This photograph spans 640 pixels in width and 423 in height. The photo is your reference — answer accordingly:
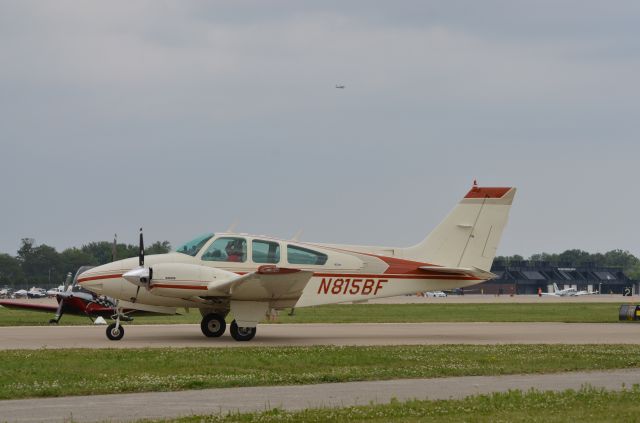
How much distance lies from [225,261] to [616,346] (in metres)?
10.8

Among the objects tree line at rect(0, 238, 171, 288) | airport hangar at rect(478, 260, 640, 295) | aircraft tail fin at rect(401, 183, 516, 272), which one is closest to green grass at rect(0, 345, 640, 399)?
aircraft tail fin at rect(401, 183, 516, 272)

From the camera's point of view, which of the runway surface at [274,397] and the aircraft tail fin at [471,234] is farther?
the aircraft tail fin at [471,234]

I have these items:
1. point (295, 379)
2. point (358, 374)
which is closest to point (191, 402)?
point (295, 379)

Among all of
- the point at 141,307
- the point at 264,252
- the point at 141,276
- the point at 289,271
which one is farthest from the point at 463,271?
the point at 141,276

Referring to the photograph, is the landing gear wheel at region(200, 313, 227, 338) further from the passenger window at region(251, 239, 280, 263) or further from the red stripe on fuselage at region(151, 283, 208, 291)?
the red stripe on fuselage at region(151, 283, 208, 291)

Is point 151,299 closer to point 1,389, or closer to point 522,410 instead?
point 1,389

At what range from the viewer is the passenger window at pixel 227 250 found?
26.3 meters

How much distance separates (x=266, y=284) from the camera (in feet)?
82.2

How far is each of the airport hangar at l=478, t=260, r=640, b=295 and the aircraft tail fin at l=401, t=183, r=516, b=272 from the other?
470 ft

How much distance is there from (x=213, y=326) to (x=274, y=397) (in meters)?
12.7

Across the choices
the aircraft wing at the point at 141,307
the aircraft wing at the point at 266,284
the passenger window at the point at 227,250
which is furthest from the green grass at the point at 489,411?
the aircraft wing at the point at 141,307

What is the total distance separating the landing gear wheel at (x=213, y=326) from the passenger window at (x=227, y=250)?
193 centimetres

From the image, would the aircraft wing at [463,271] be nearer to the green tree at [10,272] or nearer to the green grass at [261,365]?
the green grass at [261,365]

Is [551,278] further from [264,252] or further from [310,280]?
[264,252]
